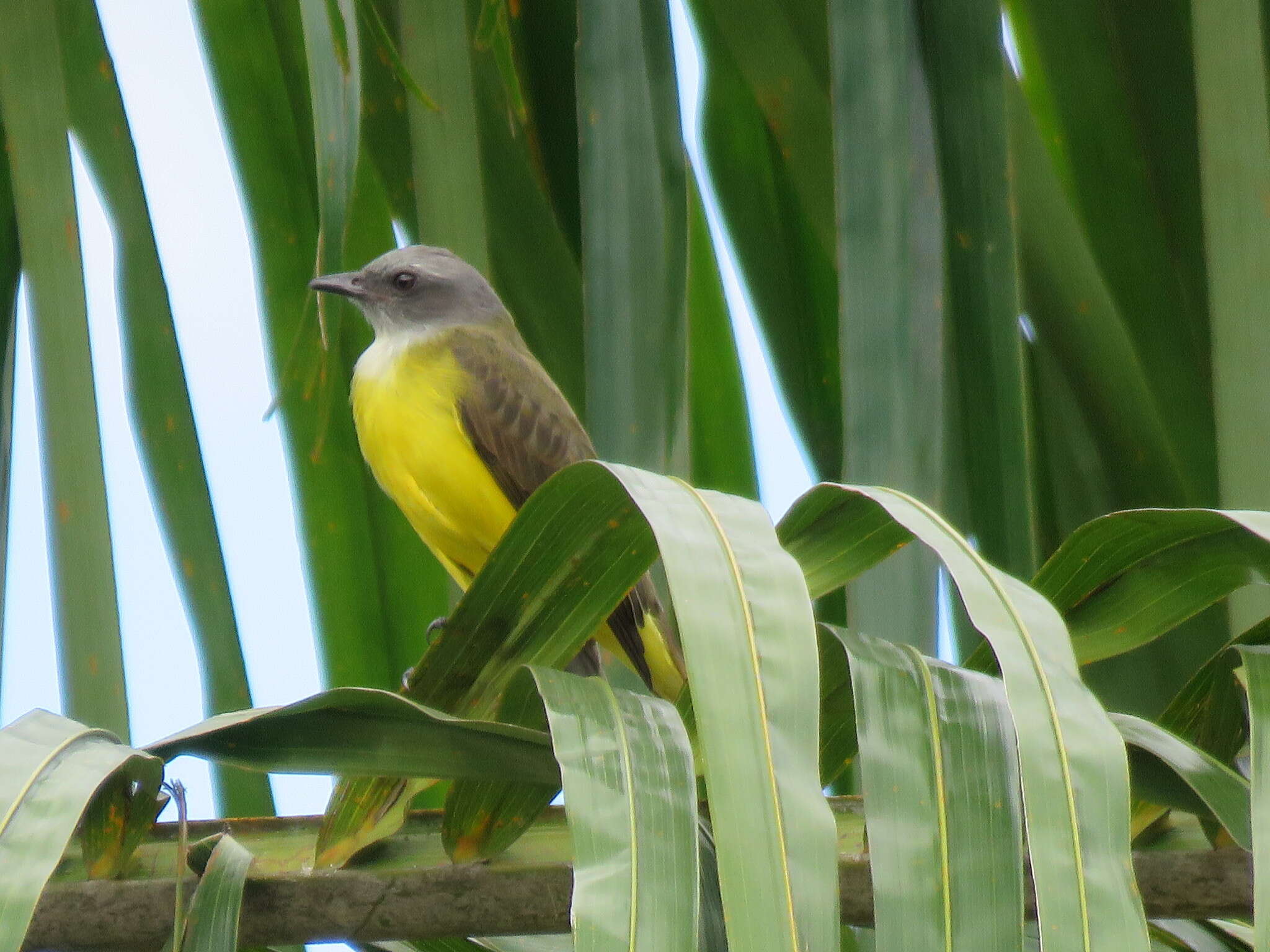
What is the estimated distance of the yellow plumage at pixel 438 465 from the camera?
260 cm

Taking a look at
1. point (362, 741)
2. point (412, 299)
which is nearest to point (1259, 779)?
point (362, 741)

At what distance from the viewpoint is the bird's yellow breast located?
2600 millimetres

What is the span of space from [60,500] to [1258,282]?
1095 mm

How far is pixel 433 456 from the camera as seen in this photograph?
2.73 meters

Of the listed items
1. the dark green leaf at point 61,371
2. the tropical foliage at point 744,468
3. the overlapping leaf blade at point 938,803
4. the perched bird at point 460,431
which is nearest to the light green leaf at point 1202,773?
the tropical foliage at point 744,468

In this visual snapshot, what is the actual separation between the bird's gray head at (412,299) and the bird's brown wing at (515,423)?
0.12 meters

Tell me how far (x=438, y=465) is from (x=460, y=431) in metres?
0.12

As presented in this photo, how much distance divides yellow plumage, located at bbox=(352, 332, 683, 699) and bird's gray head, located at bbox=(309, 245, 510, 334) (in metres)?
0.22

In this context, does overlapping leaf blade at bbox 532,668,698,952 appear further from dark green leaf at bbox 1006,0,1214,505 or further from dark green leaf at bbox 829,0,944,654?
dark green leaf at bbox 1006,0,1214,505

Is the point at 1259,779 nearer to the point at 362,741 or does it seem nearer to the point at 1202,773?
the point at 1202,773

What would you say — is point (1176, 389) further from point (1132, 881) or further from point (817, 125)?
point (1132, 881)

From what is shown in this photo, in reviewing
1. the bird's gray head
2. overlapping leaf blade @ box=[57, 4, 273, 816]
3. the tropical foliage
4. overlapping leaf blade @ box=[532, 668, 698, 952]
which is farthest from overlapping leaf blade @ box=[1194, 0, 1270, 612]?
the bird's gray head

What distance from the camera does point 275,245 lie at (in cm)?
198

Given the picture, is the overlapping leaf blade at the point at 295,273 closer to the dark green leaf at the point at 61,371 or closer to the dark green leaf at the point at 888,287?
the dark green leaf at the point at 61,371
